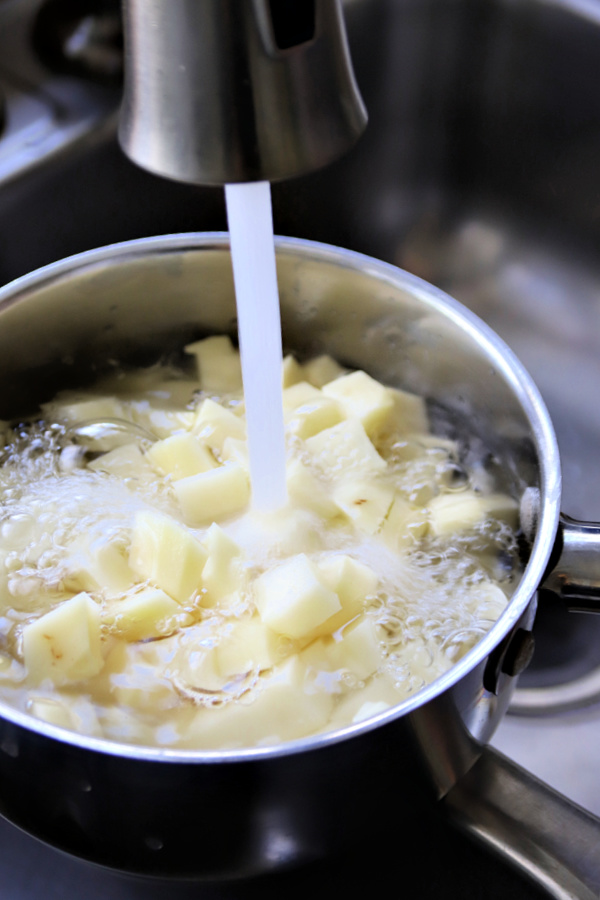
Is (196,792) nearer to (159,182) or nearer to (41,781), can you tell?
(41,781)

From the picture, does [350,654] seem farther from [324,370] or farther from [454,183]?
[454,183]

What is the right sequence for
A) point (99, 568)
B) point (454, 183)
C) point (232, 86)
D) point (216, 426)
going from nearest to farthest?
point (232, 86) < point (99, 568) < point (216, 426) < point (454, 183)

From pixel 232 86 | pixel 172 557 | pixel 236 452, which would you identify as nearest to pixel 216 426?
pixel 236 452

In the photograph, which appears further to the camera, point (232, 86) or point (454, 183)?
point (454, 183)

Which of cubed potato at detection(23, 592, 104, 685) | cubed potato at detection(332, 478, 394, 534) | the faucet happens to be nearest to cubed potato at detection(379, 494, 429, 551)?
cubed potato at detection(332, 478, 394, 534)

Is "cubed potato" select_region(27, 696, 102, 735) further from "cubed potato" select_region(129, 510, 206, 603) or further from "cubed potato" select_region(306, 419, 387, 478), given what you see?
"cubed potato" select_region(306, 419, 387, 478)

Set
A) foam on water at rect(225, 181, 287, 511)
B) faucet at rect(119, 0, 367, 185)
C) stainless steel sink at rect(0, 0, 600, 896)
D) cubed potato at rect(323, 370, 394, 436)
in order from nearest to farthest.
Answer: faucet at rect(119, 0, 367, 185) → foam on water at rect(225, 181, 287, 511) → cubed potato at rect(323, 370, 394, 436) → stainless steel sink at rect(0, 0, 600, 896)
